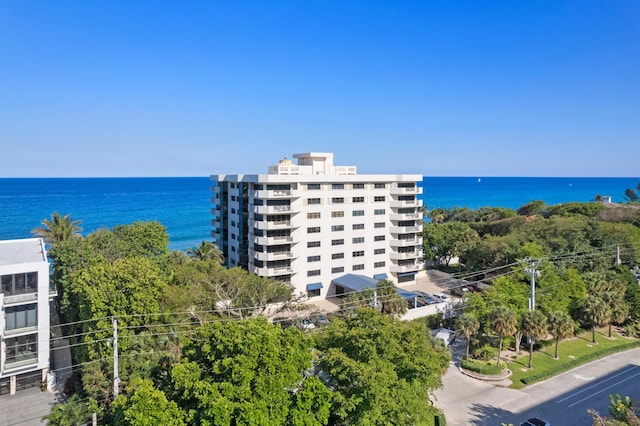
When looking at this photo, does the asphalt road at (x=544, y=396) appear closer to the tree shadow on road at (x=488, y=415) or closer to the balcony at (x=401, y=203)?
the tree shadow on road at (x=488, y=415)

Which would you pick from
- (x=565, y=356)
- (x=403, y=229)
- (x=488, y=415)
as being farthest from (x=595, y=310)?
(x=403, y=229)

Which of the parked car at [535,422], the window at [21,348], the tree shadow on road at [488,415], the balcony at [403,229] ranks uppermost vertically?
the balcony at [403,229]

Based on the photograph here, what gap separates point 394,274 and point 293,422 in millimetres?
43050

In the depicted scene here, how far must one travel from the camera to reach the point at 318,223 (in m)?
56.5

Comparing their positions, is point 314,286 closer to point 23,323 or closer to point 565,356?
point 565,356

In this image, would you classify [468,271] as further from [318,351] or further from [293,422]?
[293,422]

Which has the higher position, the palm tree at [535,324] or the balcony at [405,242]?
the balcony at [405,242]

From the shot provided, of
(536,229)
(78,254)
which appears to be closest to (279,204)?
(78,254)

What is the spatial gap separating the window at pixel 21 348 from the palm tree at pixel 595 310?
49.4 meters

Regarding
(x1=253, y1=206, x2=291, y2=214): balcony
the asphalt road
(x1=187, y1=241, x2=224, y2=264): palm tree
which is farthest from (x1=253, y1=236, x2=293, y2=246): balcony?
the asphalt road

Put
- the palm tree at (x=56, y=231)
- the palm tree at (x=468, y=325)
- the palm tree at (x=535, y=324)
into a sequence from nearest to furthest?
the palm tree at (x=468, y=325) → the palm tree at (x=535, y=324) → the palm tree at (x=56, y=231)

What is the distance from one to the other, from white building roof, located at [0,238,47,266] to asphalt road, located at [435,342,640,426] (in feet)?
114

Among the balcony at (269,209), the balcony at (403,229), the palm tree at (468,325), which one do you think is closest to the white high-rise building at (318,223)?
the balcony at (269,209)

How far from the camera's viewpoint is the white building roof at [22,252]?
34000mm
